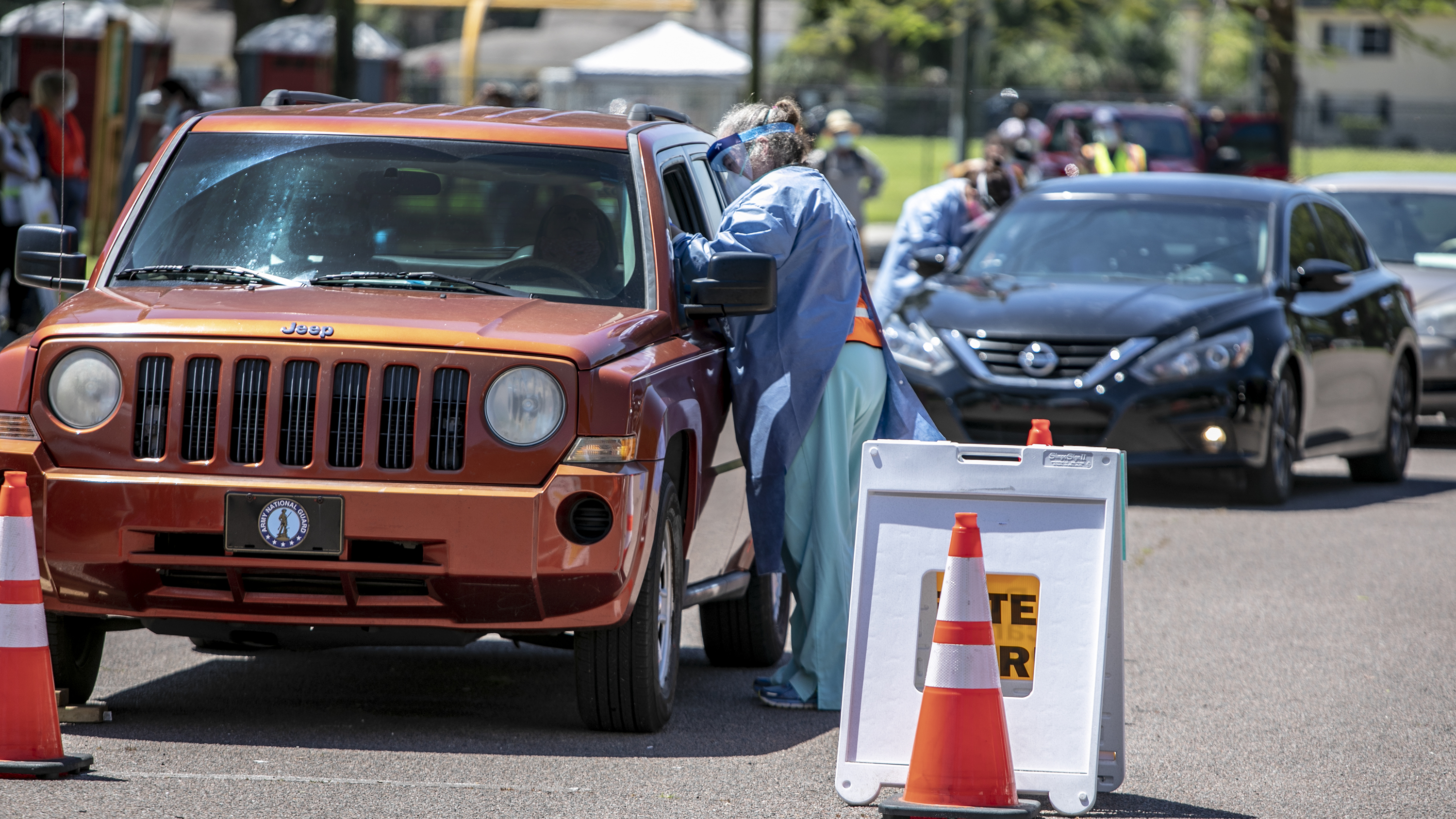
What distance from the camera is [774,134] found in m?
6.25

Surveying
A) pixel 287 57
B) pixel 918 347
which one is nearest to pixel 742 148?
pixel 918 347

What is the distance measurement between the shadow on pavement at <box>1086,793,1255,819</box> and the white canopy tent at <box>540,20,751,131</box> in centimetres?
2757

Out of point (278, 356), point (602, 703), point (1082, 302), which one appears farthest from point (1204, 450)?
point (278, 356)

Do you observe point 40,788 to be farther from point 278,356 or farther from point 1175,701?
point 1175,701

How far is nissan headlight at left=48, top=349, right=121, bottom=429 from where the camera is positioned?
17.5 ft

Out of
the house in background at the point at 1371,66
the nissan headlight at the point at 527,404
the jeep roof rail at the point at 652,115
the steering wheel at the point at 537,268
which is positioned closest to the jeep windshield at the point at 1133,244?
the jeep roof rail at the point at 652,115

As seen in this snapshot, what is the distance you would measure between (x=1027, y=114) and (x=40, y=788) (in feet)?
60.7

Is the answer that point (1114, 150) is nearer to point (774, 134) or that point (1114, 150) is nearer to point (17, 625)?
point (774, 134)

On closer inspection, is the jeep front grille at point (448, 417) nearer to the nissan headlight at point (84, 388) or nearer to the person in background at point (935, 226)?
the nissan headlight at point (84, 388)

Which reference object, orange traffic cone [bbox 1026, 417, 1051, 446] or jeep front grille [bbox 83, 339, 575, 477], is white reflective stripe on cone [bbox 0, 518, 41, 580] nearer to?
jeep front grille [bbox 83, 339, 575, 477]

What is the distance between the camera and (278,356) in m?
5.25

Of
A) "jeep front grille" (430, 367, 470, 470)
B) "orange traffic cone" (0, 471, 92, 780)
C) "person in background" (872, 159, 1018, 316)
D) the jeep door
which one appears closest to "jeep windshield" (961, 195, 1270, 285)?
"person in background" (872, 159, 1018, 316)

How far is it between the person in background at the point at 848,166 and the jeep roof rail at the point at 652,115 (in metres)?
12.6

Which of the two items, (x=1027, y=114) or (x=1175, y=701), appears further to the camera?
(x=1027, y=114)
